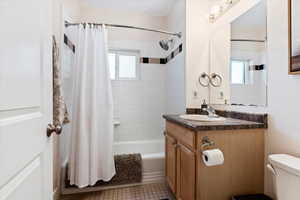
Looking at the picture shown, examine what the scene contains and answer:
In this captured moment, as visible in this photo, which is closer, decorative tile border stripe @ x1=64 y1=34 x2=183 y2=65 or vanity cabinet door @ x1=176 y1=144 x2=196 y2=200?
vanity cabinet door @ x1=176 y1=144 x2=196 y2=200

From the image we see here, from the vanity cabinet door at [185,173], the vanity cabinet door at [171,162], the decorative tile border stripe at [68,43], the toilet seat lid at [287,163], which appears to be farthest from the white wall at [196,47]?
the decorative tile border stripe at [68,43]

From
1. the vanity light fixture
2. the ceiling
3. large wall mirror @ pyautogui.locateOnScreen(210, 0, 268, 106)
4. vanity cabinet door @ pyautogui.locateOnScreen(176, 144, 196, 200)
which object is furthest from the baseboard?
the ceiling

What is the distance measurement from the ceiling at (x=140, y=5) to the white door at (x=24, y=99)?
2.00 m

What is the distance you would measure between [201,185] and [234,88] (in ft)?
→ 3.57

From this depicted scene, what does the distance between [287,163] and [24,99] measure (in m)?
1.34

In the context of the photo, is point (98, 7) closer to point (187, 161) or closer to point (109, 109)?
point (109, 109)

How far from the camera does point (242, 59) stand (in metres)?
1.76

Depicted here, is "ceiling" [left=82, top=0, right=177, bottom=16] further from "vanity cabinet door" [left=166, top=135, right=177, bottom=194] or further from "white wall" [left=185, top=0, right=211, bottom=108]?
"vanity cabinet door" [left=166, top=135, right=177, bottom=194]

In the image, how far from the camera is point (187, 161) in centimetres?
140

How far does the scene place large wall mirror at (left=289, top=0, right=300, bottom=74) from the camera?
1092 millimetres

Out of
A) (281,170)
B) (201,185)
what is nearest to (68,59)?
(201,185)

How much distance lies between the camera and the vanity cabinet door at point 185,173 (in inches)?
50.9

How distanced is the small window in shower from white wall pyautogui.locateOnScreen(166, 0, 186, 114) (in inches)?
22.7

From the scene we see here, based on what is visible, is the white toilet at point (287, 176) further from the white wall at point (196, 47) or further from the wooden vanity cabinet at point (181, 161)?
the white wall at point (196, 47)
